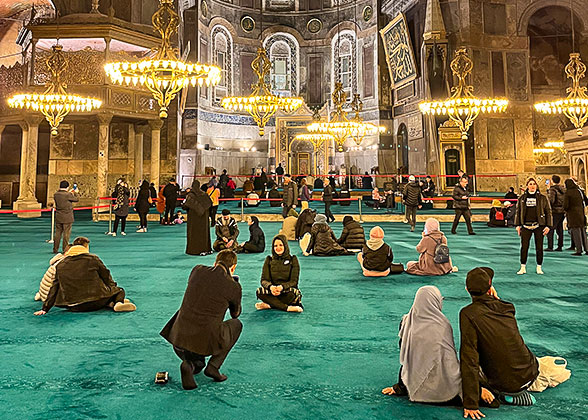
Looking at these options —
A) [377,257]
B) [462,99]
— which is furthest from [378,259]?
[462,99]

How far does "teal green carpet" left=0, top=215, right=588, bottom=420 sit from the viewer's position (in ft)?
7.39

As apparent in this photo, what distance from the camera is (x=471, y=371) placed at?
6.91 ft

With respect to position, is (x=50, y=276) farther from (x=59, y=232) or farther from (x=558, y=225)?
(x=558, y=225)

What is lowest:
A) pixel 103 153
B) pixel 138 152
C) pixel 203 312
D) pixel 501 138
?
pixel 203 312

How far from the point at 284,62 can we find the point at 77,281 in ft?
75.3

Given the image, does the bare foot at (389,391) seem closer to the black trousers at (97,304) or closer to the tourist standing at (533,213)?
the black trousers at (97,304)

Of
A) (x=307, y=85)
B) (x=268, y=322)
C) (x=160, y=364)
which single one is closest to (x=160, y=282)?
(x=268, y=322)

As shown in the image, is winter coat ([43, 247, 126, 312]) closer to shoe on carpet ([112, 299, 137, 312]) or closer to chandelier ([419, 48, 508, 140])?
shoe on carpet ([112, 299, 137, 312])

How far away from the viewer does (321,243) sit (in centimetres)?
745

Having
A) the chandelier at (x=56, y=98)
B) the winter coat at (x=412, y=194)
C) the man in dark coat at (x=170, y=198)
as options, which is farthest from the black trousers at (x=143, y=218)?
the winter coat at (x=412, y=194)

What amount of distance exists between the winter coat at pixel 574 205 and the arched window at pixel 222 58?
1843 centimetres

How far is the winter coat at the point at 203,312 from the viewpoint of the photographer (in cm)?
246

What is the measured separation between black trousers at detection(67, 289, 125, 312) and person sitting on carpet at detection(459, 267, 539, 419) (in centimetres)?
332

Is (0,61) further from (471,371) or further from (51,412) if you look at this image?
(471,371)
